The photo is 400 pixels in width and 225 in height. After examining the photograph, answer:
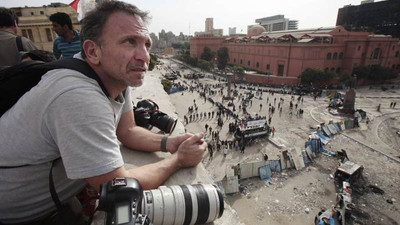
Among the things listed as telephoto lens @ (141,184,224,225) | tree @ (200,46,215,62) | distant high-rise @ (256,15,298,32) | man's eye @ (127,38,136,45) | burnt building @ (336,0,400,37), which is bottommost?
tree @ (200,46,215,62)

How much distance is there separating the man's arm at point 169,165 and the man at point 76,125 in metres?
0.01

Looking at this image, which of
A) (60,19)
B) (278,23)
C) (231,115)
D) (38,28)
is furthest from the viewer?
(278,23)

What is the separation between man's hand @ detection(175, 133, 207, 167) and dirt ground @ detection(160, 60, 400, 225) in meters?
6.62

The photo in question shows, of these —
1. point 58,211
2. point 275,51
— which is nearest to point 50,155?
point 58,211

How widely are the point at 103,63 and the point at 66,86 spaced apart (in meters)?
0.37

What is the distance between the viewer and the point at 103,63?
145 centimetres

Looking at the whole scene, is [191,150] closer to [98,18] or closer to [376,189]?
[98,18]

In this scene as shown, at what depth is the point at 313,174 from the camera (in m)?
11.1

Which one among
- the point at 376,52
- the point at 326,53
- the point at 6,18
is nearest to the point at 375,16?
the point at 376,52

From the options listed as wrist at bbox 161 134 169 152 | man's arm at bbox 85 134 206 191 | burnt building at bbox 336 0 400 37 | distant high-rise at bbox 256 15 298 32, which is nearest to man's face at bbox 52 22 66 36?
wrist at bbox 161 134 169 152

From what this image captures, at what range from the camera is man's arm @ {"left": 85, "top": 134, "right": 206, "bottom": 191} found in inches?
61.4

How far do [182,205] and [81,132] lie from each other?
2.45 ft

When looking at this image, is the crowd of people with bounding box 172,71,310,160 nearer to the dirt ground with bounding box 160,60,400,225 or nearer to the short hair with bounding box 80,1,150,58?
the dirt ground with bounding box 160,60,400,225

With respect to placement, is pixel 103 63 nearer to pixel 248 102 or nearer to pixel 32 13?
pixel 248 102
